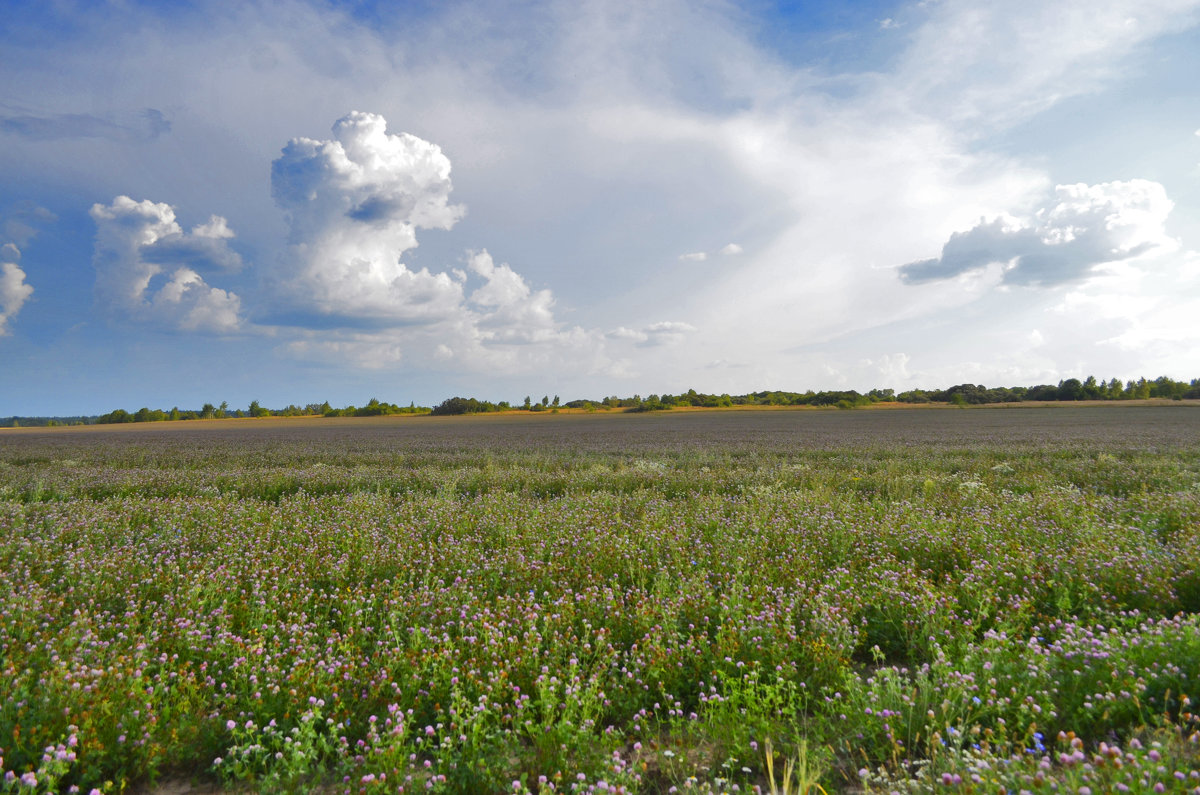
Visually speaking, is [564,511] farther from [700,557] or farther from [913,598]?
[913,598]

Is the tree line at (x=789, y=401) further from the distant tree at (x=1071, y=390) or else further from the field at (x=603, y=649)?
the field at (x=603, y=649)

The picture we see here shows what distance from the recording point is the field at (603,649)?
9.73ft

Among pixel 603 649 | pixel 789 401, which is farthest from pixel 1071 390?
pixel 603 649

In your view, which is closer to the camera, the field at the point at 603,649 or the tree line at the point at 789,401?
the field at the point at 603,649

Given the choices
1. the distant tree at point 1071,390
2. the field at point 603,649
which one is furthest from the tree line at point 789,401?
the field at point 603,649

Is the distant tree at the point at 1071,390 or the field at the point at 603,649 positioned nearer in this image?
the field at the point at 603,649

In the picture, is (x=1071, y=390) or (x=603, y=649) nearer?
(x=603, y=649)

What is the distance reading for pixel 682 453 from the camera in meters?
21.8

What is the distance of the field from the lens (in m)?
2.96

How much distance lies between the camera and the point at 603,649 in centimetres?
425

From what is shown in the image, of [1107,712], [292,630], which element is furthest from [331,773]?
[1107,712]

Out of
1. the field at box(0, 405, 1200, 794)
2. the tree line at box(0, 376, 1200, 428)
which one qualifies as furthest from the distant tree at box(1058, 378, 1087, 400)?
the field at box(0, 405, 1200, 794)

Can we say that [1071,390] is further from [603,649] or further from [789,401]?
[603,649]

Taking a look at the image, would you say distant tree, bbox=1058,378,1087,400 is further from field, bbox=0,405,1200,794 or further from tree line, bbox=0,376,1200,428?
field, bbox=0,405,1200,794
